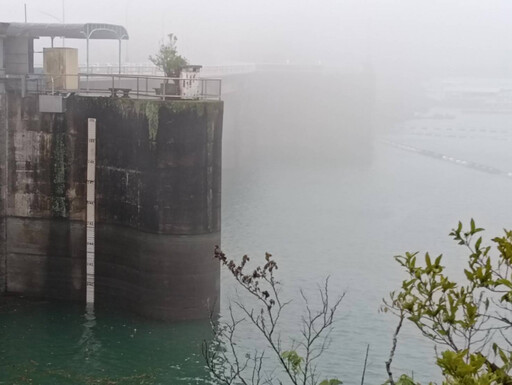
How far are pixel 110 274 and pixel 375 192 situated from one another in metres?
40.2

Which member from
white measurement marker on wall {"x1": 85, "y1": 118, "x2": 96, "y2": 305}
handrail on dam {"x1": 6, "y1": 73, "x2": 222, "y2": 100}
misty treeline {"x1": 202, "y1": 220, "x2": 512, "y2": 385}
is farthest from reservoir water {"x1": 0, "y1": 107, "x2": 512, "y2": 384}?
handrail on dam {"x1": 6, "y1": 73, "x2": 222, "y2": 100}

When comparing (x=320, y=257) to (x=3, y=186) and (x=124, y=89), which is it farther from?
(x=3, y=186)

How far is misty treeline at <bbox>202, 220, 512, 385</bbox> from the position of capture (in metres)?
7.90

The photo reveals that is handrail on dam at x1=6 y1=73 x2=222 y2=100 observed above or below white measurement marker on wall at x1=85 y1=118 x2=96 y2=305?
above

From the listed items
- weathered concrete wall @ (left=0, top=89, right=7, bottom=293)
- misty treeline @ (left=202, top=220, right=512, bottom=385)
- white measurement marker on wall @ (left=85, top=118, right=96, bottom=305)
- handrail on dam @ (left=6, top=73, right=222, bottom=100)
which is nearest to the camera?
misty treeline @ (left=202, top=220, right=512, bottom=385)

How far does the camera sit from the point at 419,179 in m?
80.4

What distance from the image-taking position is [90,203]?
3281 cm

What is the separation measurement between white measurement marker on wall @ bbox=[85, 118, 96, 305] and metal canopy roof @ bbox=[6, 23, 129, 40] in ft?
21.9

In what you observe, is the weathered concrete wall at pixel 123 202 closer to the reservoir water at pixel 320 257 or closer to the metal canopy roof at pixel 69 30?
the reservoir water at pixel 320 257

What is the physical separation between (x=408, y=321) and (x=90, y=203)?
13.5 metres

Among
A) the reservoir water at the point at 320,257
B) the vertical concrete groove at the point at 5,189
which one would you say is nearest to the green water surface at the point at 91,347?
the reservoir water at the point at 320,257

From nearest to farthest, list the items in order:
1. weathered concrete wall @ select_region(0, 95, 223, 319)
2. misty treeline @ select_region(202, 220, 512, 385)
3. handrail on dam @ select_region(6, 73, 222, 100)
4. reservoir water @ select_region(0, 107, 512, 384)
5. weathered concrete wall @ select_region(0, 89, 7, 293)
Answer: misty treeline @ select_region(202, 220, 512, 385) → reservoir water @ select_region(0, 107, 512, 384) → weathered concrete wall @ select_region(0, 95, 223, 319) → handrail on dam @ select_region(6, 73, 222, 100) → weathered concrete wall @ select_region(0, 89, 7, 293)

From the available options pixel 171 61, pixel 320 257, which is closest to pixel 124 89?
pixel 171 61

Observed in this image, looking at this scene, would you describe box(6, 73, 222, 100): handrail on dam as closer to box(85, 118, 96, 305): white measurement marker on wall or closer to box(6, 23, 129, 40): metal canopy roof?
box(85, 118, 96, 305): white measurement marker on wall
